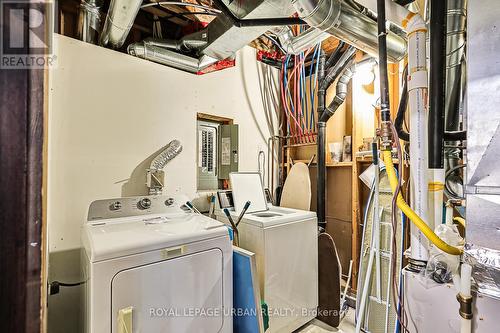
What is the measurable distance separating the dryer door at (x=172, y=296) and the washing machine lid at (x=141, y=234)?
0.09 meters

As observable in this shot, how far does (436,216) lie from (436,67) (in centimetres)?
60

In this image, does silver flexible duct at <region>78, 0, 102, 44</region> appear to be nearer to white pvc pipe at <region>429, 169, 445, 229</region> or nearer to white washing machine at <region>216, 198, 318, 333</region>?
white washing machine at <region>216, 198, 318, 333</region>

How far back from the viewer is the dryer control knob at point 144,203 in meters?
1.84

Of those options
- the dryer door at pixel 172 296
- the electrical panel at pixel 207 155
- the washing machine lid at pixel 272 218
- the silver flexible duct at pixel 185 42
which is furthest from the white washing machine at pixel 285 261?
the silver flexible duct at pixel 185 42

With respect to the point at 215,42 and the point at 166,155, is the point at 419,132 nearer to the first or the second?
the point at 215,42

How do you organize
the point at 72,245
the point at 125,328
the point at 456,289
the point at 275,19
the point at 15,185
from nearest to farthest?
the point at 15,185
the point at 456,289
the point at 125,328
the point at 275,19
the point at 72,245

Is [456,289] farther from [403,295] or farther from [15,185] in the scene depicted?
[15,185]

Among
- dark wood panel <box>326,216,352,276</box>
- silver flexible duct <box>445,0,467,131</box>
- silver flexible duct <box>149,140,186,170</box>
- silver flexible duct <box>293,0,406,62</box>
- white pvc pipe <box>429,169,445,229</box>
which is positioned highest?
silver flexible duct <box>293,0,406,62</box>

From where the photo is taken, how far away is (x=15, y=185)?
0.44m

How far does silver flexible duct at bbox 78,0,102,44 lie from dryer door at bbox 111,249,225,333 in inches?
67.1

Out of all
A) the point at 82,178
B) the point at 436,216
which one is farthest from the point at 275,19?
the point at 82,178

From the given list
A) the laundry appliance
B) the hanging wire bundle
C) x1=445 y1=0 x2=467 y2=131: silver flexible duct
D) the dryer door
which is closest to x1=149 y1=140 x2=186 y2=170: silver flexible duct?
the laundry appliance

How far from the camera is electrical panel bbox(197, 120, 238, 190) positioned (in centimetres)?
253

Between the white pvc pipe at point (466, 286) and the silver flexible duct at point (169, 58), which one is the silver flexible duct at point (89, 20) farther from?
the white pvc pipe at point (466, 286)
